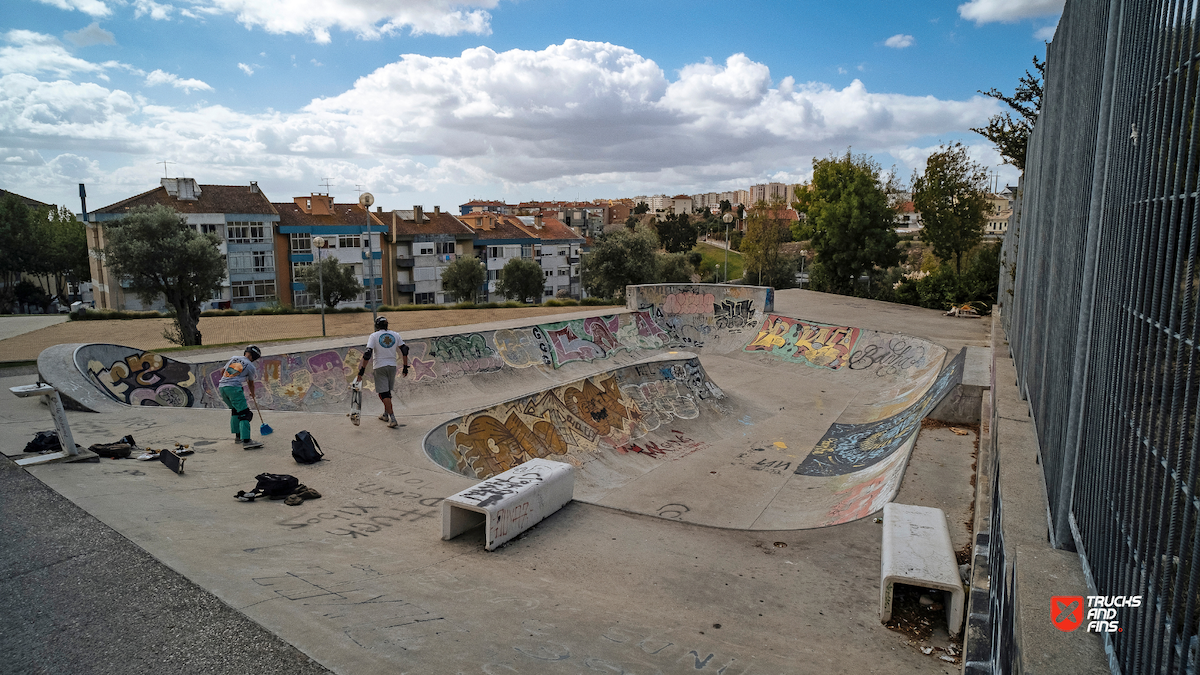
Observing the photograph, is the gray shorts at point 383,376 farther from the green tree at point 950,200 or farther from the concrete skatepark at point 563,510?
the green tree at point 950,200

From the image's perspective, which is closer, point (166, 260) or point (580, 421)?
point (580, 421)

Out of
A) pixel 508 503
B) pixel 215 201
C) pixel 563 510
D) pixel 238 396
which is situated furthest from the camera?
pixel 215 201

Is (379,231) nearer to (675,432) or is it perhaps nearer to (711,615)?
(675,432)

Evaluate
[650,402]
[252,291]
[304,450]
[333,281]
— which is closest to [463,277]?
[333,281]

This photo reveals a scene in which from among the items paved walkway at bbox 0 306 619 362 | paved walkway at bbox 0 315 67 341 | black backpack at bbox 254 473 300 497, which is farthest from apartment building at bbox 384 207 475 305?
black backpack at bbox 254 473 300 497

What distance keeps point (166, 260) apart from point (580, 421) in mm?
18817

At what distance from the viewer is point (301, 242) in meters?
54.6

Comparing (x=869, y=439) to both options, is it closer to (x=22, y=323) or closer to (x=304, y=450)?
(x=304, y=450)

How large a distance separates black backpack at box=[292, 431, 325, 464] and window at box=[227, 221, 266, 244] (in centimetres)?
4784

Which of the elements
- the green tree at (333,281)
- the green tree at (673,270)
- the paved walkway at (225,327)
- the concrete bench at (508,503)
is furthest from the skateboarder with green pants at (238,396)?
the green tree at (333,281)

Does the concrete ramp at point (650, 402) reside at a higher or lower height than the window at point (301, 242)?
lower

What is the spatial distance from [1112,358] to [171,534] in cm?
695

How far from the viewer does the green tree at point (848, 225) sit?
32.5 meters

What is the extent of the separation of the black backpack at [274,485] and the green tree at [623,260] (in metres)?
36.1
